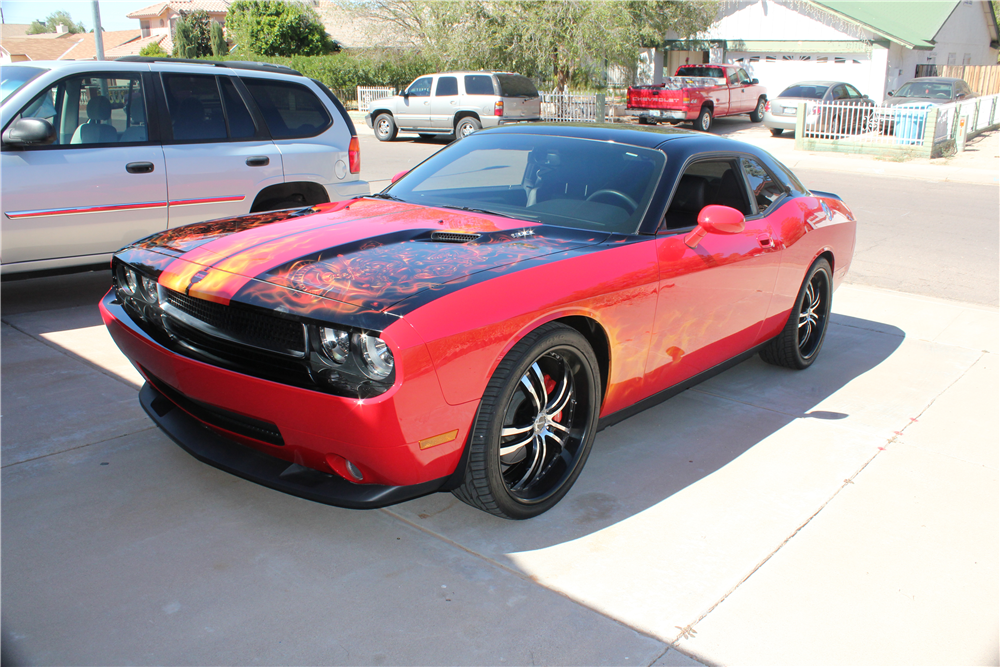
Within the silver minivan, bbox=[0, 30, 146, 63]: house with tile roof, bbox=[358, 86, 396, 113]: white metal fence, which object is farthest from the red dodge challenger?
bbox=[0, 30, 146, 63]: house with tile roof

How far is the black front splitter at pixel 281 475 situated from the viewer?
2.79 metres

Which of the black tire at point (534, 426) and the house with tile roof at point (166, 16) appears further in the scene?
the house with tile roof at point (166, 16)

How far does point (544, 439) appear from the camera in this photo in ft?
11.1

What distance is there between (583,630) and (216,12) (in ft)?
242

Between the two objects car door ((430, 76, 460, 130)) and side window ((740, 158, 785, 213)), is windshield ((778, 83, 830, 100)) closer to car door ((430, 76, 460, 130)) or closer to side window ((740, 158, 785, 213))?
car door ((430, 76, 460, 130))

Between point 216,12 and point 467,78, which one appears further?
point 216,12

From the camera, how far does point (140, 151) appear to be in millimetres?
5934

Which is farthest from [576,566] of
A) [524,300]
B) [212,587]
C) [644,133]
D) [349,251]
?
[644,133]

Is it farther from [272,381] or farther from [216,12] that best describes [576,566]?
[216,12]

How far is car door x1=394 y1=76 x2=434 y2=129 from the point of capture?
71.8ft

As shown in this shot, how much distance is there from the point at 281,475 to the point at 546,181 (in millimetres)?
2072

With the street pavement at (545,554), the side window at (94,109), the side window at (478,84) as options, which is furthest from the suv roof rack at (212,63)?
the side window at (478,84)

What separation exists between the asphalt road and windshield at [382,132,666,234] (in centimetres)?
501

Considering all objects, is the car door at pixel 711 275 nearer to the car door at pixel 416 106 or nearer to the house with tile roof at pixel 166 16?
Result: the car door at pixel 416 106
